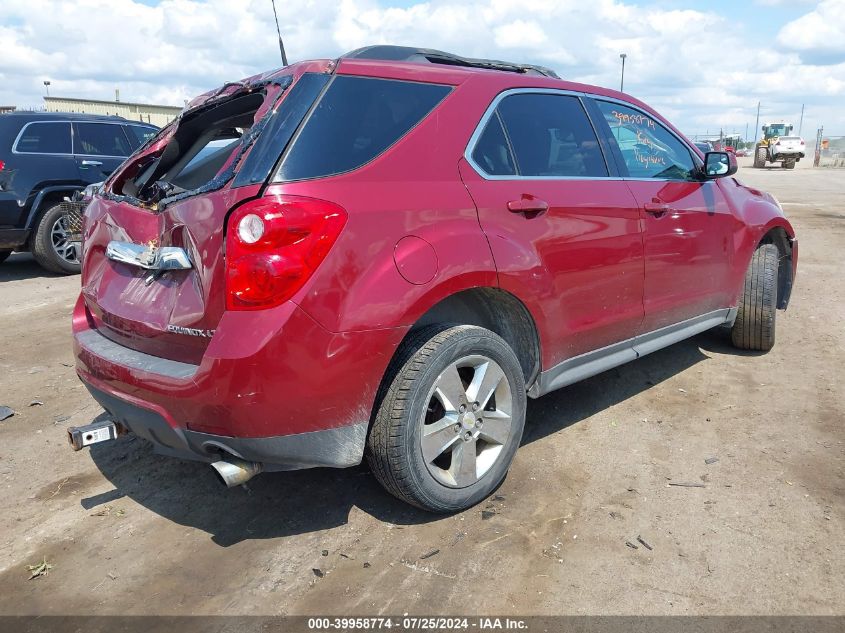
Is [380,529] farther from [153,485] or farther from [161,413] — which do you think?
[153,485]

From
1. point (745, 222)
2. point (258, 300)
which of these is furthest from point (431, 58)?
point (745, 222)

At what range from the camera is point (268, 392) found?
229cm

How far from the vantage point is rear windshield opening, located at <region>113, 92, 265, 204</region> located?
2959 millimetres

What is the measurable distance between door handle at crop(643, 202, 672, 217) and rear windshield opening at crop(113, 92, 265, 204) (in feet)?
6.78

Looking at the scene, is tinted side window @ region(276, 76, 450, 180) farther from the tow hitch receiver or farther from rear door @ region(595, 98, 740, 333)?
rear door @ region(595, 98, 740, 333)

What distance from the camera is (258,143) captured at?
2.43 m

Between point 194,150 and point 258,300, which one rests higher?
point 194,150

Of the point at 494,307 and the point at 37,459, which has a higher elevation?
the point at 494,307

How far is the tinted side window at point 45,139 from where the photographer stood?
815cm

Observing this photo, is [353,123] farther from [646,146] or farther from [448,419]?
[646,146]

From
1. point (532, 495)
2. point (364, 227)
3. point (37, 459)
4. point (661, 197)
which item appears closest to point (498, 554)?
point (532, 495)

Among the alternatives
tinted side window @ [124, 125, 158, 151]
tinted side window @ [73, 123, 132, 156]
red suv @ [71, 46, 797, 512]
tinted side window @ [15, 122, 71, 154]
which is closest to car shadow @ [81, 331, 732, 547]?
red suv @ [71, 46, 797, 512]

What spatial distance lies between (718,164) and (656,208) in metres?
0.82

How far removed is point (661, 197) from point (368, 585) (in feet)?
8.47
